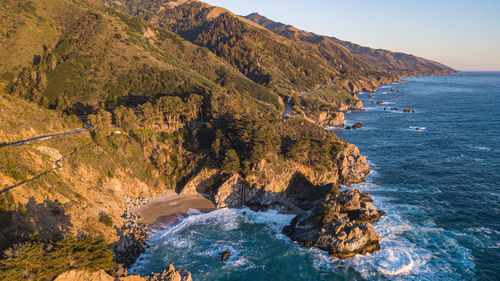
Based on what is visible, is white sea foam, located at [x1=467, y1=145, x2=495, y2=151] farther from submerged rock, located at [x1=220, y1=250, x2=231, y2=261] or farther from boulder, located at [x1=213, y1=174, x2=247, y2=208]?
submerged rock, located at [x1=220, y1=250, x2=231, y2=261]

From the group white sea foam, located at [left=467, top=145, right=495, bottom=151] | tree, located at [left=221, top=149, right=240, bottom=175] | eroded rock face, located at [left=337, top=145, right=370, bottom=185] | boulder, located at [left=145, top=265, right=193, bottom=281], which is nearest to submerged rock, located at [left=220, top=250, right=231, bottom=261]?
boulder, located at [left=145, top=265, right=193, bottom=281]

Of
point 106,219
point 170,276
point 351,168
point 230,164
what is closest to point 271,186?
point 230,164

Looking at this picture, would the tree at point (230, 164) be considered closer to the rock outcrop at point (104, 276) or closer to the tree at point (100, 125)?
the rock outcrop at point (104, 276)

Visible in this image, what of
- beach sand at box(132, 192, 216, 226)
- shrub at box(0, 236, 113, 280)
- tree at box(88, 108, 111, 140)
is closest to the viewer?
shrub at box(0, 236, 113, 280)

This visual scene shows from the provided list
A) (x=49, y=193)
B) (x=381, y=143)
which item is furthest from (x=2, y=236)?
(x=381, y=143)

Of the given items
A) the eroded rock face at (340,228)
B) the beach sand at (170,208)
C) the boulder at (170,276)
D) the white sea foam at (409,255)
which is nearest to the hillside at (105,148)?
the beach sand at (170,208)
